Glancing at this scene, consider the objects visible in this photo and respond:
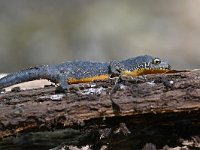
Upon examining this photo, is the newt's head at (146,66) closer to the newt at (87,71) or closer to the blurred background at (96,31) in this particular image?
the newt at (87,71)

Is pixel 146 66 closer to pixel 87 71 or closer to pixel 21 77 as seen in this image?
pixel 87 71

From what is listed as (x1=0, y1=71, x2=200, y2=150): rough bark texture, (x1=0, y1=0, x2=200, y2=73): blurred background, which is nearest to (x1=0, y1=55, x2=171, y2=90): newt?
(x1=0, y1=71, x2=200, y2=150): rough bark texture

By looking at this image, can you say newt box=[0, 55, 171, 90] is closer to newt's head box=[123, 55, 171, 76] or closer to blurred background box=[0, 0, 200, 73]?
newt's head box=[123, 55, 171, 76]

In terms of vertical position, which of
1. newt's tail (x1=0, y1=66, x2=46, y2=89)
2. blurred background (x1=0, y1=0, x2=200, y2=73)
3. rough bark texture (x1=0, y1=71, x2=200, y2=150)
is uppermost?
blurred background (x1=0, y1=0, x2=200, y2=73)

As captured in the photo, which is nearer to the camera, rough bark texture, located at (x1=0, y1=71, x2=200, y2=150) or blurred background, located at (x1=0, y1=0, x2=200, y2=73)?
rough bark texture, located at (x1=0, y1=71, x2=200, y2=150)

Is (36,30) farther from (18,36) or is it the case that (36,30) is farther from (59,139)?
(59,139)

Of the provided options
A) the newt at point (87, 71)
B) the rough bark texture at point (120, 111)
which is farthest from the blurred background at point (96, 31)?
the rough bark texture at point (120, 111)

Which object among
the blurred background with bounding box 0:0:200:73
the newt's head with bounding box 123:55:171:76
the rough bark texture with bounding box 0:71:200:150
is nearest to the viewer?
the rough bark texture with bounding box 0:71:200:150
